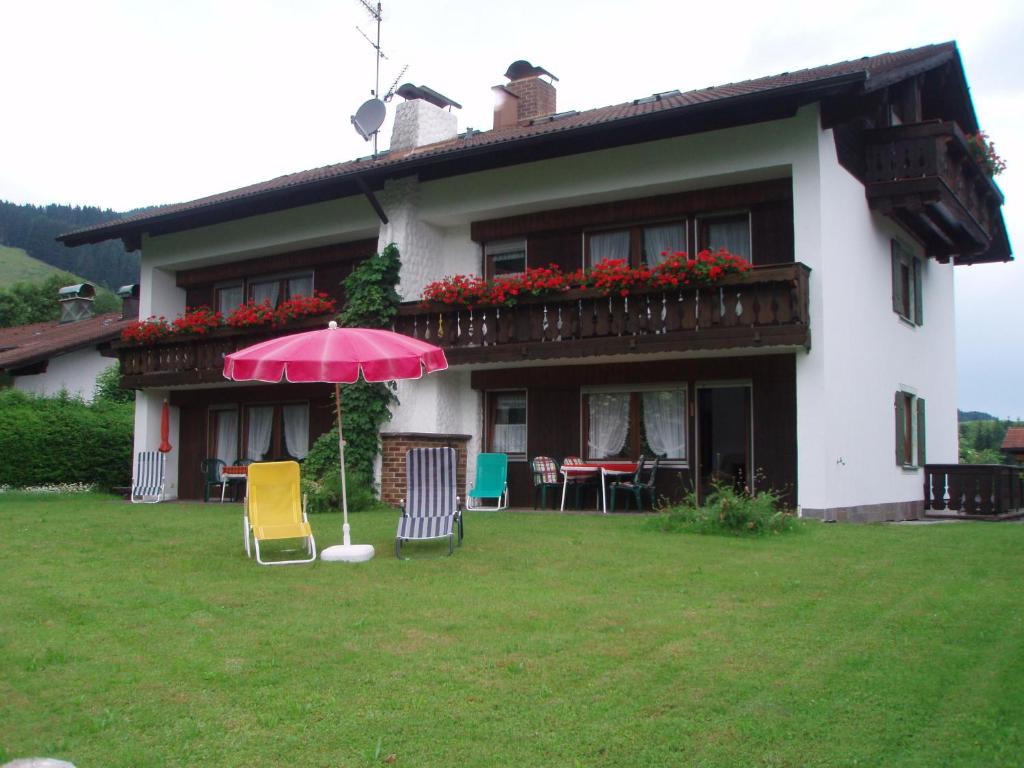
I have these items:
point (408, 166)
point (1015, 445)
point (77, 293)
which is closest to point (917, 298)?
point (408, 166)

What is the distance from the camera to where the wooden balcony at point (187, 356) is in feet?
63.2

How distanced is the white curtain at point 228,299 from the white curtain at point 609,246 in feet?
29.2

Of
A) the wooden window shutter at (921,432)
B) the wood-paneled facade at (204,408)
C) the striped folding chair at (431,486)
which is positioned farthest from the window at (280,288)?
the wooden window shutter at (921,432)

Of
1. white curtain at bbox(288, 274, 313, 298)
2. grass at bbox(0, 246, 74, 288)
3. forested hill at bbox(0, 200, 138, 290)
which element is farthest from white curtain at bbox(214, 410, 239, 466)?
grass at bbox(0, 246, 74, 288)

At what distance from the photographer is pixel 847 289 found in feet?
49.1

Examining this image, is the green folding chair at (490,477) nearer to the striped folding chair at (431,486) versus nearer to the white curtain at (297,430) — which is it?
the white curtain at (297,430)

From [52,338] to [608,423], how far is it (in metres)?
26.0

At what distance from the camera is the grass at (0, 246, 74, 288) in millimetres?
93188

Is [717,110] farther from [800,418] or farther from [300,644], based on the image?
[300,644]

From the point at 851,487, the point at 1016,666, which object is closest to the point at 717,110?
the point at 851,487

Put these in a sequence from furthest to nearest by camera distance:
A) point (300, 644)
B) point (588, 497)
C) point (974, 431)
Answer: point (974, 431), point (588, 497), point (300, 644)

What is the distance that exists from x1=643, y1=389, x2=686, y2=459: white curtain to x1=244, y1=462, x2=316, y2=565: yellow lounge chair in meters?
7.09

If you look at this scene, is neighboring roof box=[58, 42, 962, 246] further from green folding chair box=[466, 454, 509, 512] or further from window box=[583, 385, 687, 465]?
green folding chair box=[466, 454, 509, 512]

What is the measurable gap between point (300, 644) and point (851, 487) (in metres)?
10.7
